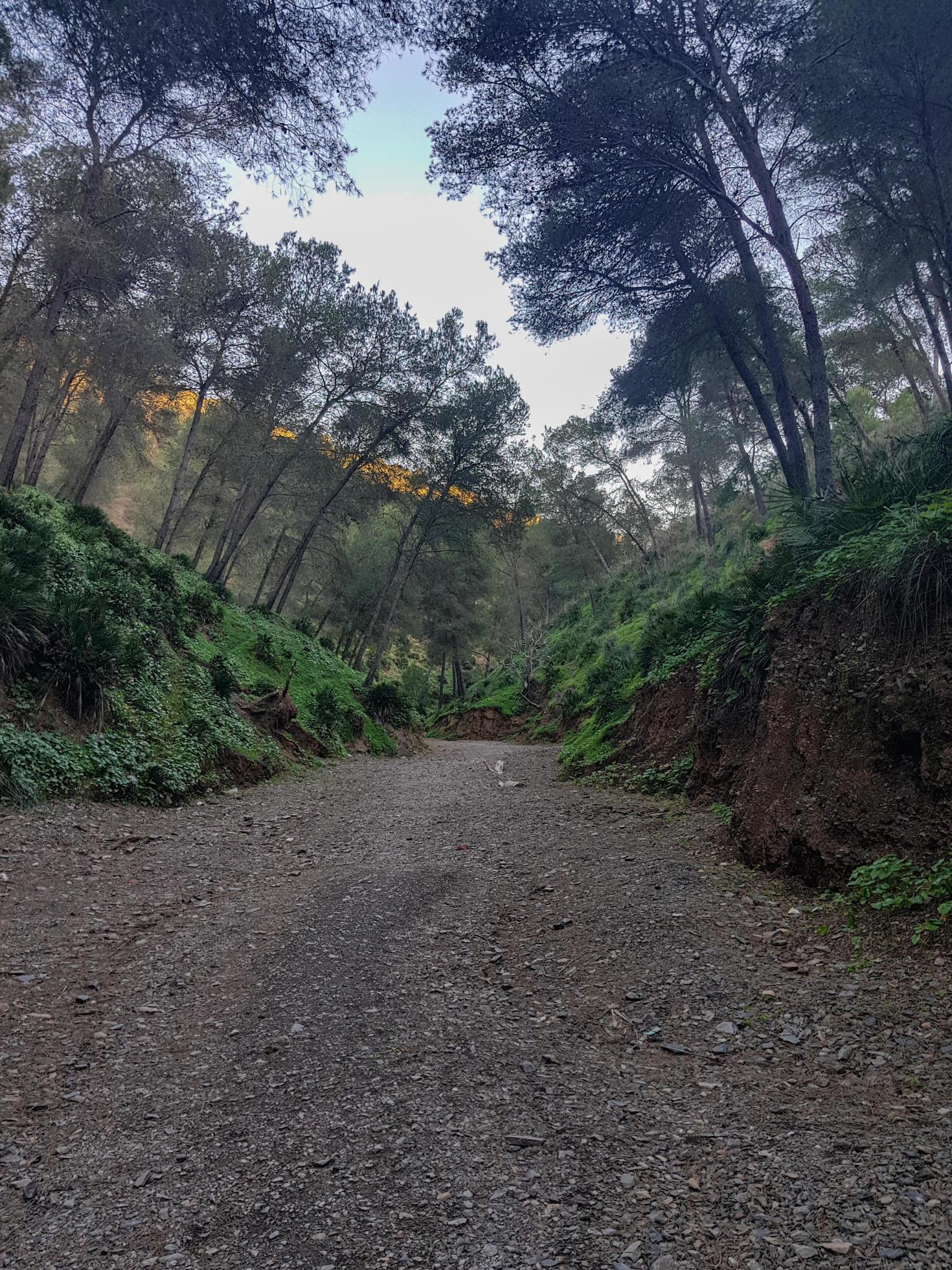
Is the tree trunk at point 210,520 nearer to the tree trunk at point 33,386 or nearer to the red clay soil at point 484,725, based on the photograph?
the tree trunk at point 33,386

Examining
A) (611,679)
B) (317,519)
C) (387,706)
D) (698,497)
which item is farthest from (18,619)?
(698,497)

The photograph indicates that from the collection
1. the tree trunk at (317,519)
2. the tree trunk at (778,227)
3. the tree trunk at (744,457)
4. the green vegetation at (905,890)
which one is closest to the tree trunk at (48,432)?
the tree trunk at (317,519)

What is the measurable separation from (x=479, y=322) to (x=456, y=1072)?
2094 cm

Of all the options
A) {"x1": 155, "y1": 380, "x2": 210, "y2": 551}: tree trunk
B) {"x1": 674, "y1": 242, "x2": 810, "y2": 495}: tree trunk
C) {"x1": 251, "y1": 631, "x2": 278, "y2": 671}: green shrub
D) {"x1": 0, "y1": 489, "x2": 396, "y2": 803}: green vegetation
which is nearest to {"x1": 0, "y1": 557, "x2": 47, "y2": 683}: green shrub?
{"x1": 0, "y1": 489, "x2": 396, "y2": 803}: green vegetation

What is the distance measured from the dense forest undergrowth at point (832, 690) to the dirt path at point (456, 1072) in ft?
2.28

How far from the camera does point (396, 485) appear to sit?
22234 mm

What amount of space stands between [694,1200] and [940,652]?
12.1ft

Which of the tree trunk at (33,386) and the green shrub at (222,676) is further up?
the tree trunk at (33,386)

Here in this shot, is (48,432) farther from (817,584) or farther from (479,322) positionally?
(817,584)

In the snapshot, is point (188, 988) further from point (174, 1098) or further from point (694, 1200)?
point (694, 1200)

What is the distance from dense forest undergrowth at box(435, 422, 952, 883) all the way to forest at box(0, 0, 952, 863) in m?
0.06

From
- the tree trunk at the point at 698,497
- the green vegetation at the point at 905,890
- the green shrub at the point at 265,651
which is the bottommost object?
the green vegetation at the point at 905,890

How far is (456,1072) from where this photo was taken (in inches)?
113

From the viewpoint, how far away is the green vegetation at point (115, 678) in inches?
255
